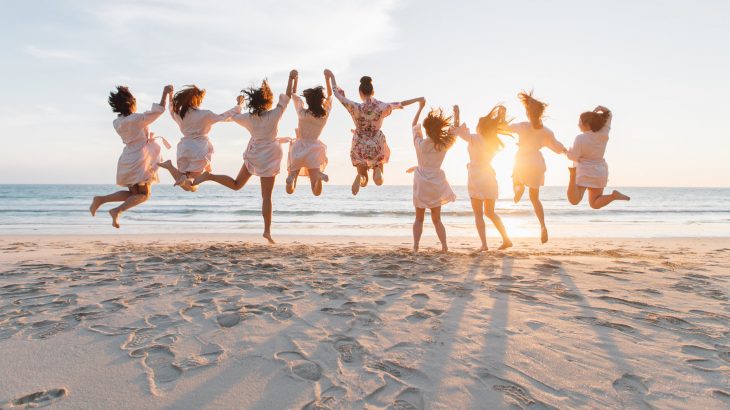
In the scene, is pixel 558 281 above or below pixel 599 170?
below

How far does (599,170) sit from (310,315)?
208 inches

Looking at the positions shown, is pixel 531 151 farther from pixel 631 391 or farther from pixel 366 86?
pixel 631 391

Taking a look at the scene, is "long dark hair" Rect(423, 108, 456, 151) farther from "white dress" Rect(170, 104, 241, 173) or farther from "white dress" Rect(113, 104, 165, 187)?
"white dress" Rect(113, 104, 165, 187)

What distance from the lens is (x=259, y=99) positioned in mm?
6508

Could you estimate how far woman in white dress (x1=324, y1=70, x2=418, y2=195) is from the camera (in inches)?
255

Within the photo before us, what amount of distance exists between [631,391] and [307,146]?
542cm

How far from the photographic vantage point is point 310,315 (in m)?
3.15

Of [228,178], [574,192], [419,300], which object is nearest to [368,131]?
[228,178]

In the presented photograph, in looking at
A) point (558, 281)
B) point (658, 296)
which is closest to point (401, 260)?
point (558, 281)

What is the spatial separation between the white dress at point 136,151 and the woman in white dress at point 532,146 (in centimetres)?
536

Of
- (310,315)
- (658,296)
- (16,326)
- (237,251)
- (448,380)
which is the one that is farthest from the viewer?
(237,251)

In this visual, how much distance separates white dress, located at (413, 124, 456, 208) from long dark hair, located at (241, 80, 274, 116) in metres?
2.20

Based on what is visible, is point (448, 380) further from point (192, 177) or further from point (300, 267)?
point (192, 177)

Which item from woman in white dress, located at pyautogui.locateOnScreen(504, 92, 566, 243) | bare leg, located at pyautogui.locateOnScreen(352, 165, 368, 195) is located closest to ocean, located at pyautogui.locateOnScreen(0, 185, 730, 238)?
woman in white dress, located at pyautogui.locateOnScreen(504, 92, 566, 243)
